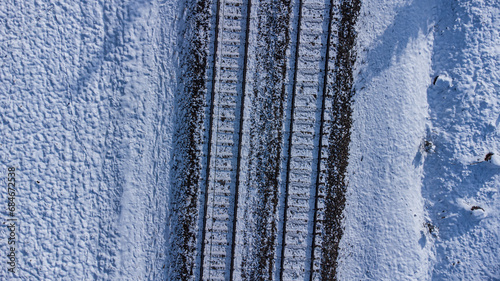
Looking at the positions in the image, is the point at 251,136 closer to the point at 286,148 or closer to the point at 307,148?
the point at 286,148

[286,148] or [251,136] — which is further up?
[251,136]

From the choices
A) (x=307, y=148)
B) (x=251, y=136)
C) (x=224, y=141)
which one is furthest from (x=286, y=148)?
(x=224, y=141)

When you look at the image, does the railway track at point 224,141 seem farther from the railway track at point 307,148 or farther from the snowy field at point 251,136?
the railway track at point 307,148

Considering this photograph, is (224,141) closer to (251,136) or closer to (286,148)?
(251,136)

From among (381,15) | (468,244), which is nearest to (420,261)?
(468,244)

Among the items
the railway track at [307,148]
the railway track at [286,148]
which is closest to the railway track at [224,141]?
the railway track at [286,148]

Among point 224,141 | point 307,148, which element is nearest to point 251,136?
point 224,141

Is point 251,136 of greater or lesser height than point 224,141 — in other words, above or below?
above

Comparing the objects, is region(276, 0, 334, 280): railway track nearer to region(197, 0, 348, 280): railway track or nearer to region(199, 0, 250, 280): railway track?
region(197, 0, 348, 280): railway track
